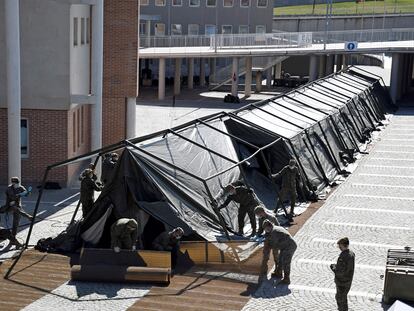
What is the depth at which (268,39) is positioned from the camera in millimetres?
46844

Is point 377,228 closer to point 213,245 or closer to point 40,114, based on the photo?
point 213,245

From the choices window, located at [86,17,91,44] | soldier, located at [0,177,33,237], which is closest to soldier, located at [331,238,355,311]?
soldier, located at [0,177,33,237]

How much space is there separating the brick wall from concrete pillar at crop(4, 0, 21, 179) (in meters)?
6.41

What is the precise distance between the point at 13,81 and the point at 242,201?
6.84 meters

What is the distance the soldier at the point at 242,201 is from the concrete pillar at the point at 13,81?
6.00 m

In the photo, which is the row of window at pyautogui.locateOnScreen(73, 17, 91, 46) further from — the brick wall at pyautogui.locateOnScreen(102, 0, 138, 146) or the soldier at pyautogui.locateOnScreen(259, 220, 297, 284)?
the soldier at pyautogui.locateOnScreen(259, 220, 297, 284)

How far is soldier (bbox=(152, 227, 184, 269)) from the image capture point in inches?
574

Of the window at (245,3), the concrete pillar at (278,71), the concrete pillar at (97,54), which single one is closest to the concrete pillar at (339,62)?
the concrete pillar at (278,71)

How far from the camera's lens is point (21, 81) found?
71.7ft

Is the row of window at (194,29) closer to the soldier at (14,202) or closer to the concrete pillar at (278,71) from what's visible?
the concrete pillar at (278,71)

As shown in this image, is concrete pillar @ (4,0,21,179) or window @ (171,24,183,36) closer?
concrete pillar @ (4,0,21,179)

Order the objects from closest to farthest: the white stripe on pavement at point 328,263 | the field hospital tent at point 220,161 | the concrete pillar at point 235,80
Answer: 1. the white stripe on pavement at point 328,263
2. the field hospital tent at point 220,161
3. the concrete pillar at point 235,80

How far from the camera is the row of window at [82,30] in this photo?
75.7 feet

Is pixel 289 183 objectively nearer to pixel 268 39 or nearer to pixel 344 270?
pixel 344 270
